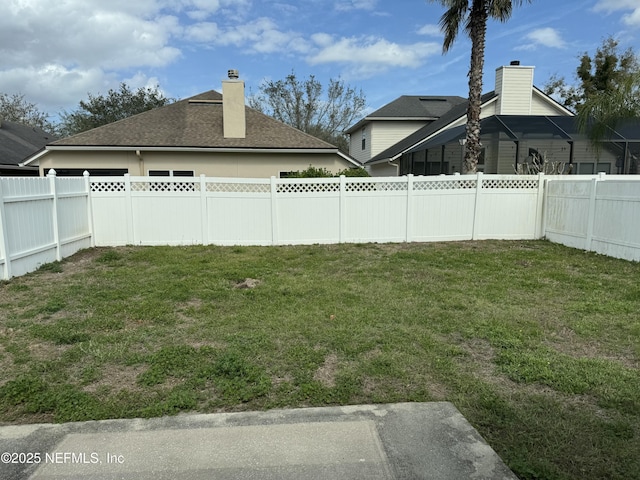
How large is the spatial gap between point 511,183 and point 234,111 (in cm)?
923

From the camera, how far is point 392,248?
31.0ft

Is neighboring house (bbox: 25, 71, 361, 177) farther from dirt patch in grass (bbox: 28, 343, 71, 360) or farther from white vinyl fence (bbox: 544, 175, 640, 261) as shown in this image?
dirt patch in grass (bbox: 28, 343, 71, 360)

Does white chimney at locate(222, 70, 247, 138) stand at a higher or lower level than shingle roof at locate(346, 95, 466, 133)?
lower

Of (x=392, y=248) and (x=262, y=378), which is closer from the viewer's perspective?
(x=262, y=378)

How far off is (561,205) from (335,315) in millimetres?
7370

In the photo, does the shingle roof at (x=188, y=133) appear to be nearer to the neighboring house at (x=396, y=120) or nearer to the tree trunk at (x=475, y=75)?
the tree trunk at (x=475, y=75)

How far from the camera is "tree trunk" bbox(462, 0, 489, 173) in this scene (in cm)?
1083

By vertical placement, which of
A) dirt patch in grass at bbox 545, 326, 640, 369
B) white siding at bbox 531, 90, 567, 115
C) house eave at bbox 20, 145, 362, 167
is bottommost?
dirt patch in grass at bbox 545, 326, 640, 369

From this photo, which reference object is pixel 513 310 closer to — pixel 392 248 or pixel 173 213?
pixel 392 248

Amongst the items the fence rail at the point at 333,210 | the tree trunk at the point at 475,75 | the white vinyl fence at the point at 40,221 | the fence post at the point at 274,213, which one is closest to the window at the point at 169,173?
the fence rail at the point at 333,210

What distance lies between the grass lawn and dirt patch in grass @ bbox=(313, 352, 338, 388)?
0.06 feet

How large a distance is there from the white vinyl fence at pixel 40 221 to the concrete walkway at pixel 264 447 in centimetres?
481

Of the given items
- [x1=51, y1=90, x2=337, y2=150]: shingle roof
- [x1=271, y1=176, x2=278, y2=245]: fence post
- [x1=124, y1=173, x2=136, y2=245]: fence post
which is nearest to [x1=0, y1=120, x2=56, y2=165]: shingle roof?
[x1=51, y1=90, x2=337, y2=150]: shingle roof

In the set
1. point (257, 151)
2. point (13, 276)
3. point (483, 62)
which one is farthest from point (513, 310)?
point (257, 151)
